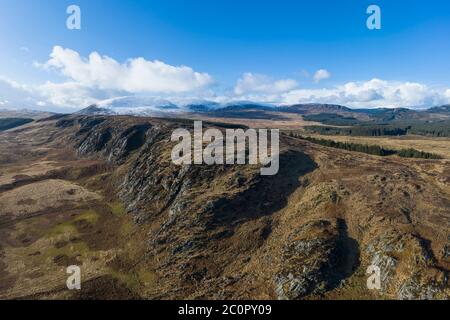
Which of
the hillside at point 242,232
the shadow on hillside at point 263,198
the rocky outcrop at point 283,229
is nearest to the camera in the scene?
the rocky outcrop at point 283,229

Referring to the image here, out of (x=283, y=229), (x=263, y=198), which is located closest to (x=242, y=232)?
(x=283, y=229)

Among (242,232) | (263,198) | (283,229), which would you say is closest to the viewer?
(283,229)

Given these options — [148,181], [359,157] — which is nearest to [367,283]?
[359,157]

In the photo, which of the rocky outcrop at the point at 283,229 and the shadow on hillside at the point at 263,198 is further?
the shadow on hillside at the point at 263,198

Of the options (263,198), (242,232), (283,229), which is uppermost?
(263,198)

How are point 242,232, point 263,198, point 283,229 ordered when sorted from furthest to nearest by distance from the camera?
1. point 263,198
2. point 242,232
3. point 283,229

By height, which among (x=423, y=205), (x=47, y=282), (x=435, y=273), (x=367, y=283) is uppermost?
(x=423, y=205)

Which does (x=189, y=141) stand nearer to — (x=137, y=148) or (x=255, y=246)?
(x=137, y=148)

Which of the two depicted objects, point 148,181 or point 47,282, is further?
point 148,181

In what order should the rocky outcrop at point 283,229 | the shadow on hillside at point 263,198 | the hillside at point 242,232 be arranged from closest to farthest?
the rocky outcrop at point 283,229 → the hillside at point 242,232 → the shadow on hillside at point 263,198

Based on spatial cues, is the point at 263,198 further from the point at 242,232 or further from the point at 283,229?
the point at 242,232

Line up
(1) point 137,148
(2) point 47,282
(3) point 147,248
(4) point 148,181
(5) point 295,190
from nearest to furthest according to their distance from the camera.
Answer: (2) point 47,282, (3) point 147,248, (5) point 295,190, (4) point 148,181, (1) point 137,148
